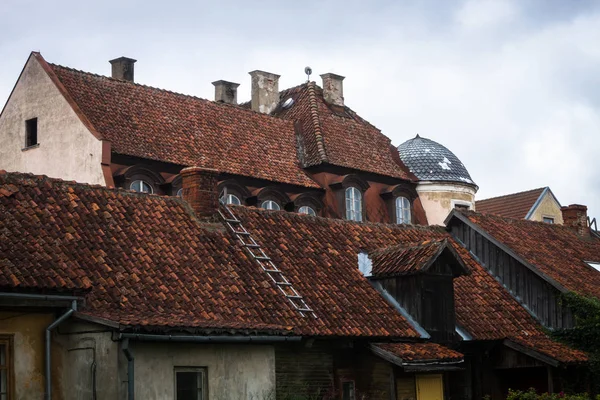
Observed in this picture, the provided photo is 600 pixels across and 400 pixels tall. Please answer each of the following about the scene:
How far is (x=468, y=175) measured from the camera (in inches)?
1917

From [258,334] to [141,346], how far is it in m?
2.46

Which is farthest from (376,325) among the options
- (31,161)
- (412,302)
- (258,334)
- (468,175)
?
(468,175)

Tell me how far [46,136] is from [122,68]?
5.85 m

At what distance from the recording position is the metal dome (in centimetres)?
4672

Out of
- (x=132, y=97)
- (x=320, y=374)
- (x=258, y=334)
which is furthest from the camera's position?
(x=132, y=97)

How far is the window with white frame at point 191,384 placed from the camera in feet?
66.1

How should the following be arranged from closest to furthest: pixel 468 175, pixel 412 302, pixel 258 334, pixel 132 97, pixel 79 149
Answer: pixel 258 334, pixel 412 302, pixel 79 149, pixel 132 97, pixel 468 175

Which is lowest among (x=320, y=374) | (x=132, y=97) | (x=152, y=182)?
(x=320, y=374)

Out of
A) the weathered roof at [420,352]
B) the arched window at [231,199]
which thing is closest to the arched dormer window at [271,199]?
the arched window at [231,199]

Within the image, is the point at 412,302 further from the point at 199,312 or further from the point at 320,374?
the point at 199,312

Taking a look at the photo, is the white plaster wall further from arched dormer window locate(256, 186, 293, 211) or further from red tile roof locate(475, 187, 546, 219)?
red tile roof locate(475, 187, 546, 219)

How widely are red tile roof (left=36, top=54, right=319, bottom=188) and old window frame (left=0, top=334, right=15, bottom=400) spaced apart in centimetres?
1725

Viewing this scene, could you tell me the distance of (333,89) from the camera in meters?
46.9

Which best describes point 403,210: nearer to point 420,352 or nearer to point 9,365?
point 420,352
